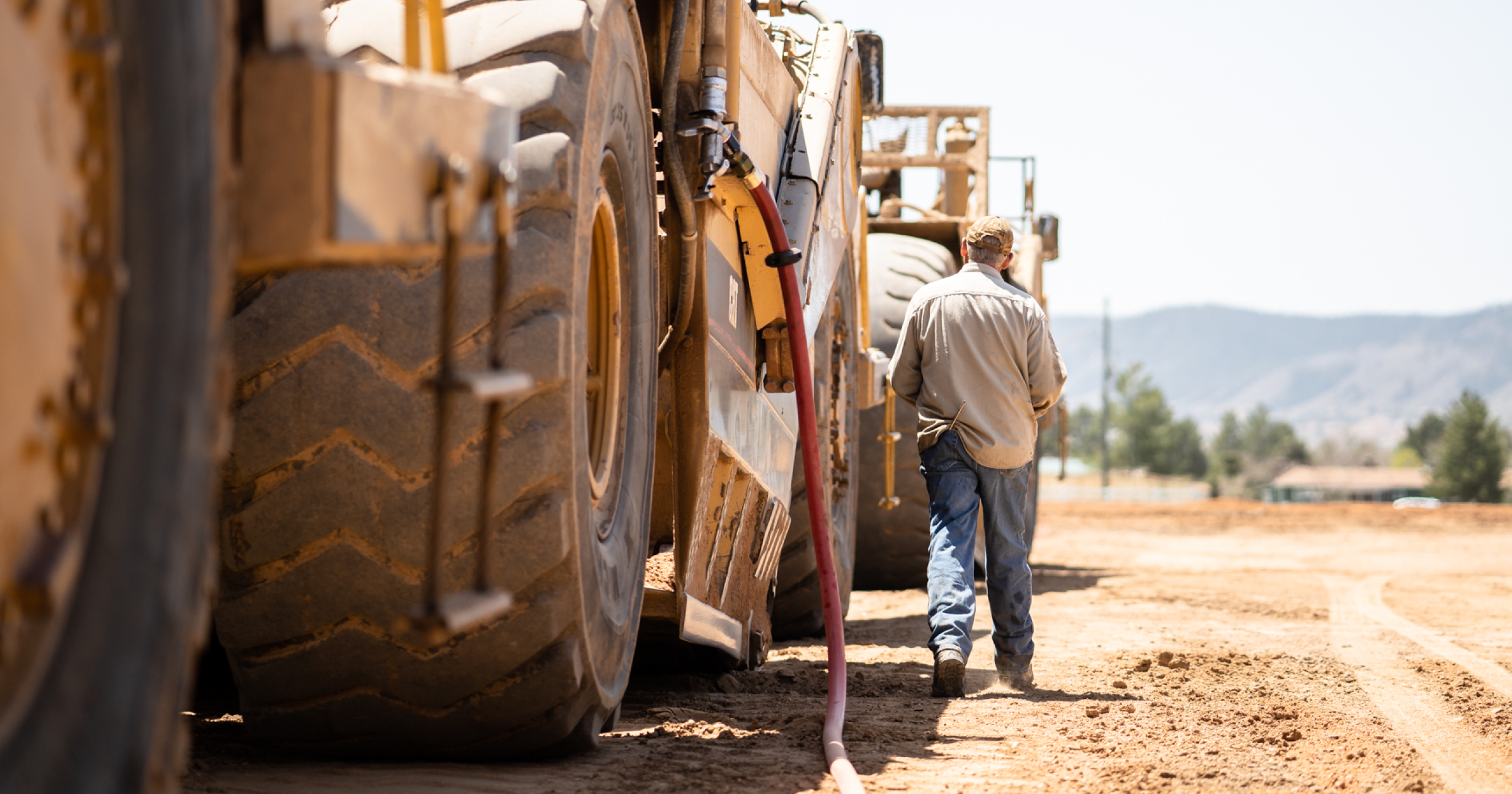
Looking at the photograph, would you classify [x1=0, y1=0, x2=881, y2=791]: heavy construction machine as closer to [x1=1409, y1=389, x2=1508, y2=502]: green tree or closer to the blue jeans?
the blue jeans

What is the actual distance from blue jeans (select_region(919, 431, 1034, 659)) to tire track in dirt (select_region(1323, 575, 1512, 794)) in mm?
1231

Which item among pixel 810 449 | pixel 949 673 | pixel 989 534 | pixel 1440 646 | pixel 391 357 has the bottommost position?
pixel 1440 646

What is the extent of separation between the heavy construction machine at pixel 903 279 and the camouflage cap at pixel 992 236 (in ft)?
4.33

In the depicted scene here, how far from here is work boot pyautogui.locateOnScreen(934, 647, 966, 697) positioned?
500 cm

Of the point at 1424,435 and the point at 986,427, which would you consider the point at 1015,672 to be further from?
the point at 1424,435

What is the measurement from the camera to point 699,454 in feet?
12.9

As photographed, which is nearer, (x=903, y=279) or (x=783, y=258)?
(x=783, y=258)

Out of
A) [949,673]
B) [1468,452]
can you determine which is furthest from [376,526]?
[1468,452]

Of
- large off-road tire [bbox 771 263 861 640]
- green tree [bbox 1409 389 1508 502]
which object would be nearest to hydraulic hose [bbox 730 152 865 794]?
large off-road tire [bbox 771 263 861 640]

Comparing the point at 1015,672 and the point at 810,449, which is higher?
the point at 810,449

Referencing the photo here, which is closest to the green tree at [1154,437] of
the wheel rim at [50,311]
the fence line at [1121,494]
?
the fence line at [1121,494]

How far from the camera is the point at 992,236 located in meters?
5.69

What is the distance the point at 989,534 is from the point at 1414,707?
153cm

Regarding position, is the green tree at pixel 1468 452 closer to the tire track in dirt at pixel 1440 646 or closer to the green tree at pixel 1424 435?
the green tree at pixel 1424 435
